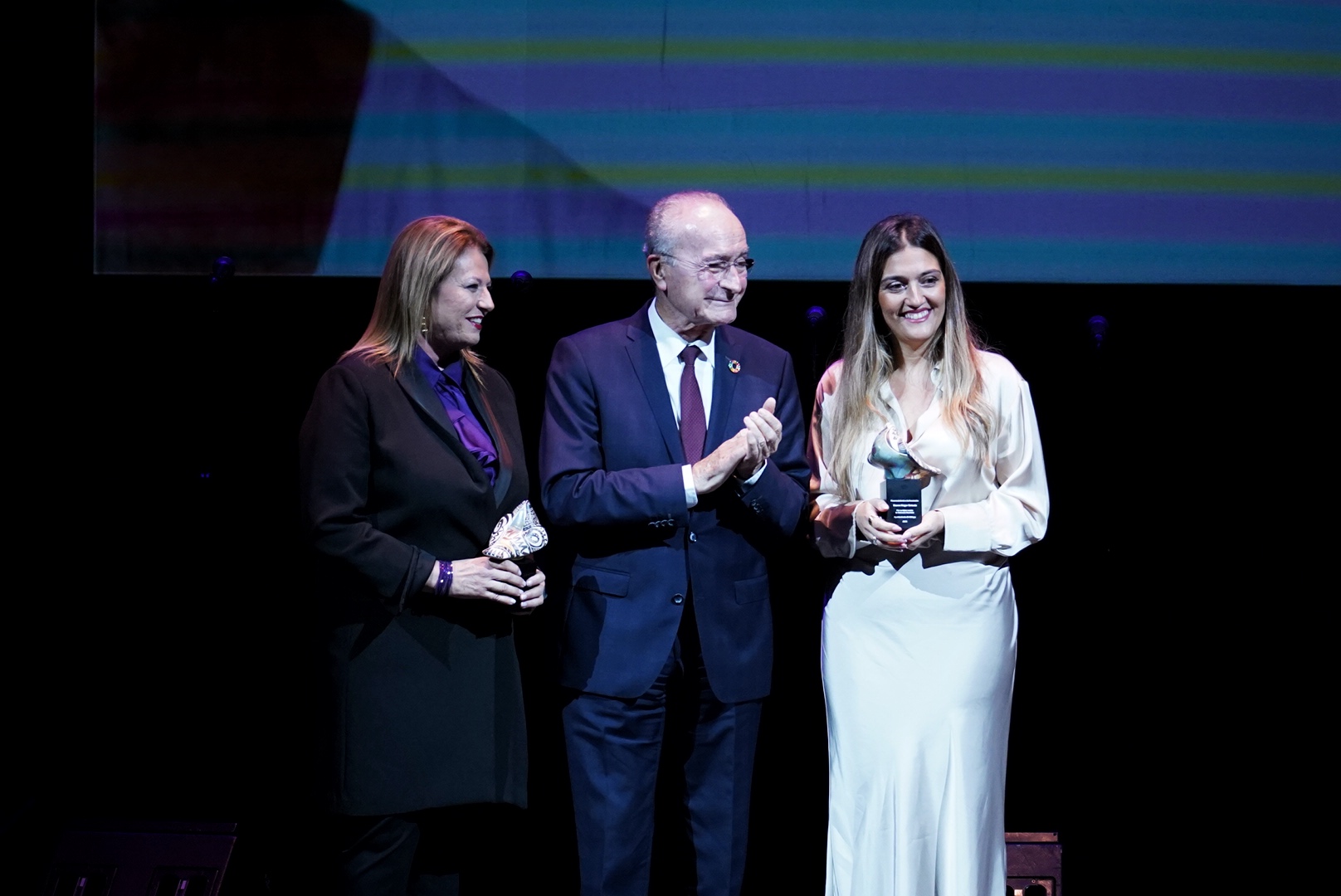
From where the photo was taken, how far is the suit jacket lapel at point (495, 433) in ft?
8.79

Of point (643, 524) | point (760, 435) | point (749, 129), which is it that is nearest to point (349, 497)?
point (643, 524)

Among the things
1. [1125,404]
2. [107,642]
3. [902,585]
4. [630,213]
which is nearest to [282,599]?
[107,642]

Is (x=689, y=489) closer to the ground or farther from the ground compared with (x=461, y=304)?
closer to the ground

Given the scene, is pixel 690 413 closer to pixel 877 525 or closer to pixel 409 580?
pixel 877 525

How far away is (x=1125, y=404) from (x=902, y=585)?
47.6 inches

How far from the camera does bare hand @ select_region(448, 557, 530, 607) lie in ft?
8.29

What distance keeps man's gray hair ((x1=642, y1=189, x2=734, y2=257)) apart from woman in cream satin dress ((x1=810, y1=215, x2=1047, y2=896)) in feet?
1.32

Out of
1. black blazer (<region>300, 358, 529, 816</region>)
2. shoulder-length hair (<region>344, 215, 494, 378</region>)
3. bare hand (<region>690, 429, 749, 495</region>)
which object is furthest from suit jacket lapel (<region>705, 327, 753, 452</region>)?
shoulder-length hair (<region>344, 215, 494, 378</region>)

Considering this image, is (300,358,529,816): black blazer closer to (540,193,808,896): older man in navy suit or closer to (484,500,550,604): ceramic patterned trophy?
(484,500,550,604): ceramic patterned trophy

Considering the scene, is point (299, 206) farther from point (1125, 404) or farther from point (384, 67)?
point (1125, 404)

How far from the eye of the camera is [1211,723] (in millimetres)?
3572

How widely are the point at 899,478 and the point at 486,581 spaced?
884mm

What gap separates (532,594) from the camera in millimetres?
2580

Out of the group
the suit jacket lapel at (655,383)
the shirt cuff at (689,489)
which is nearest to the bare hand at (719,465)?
the shirt cuff at (689,489)
